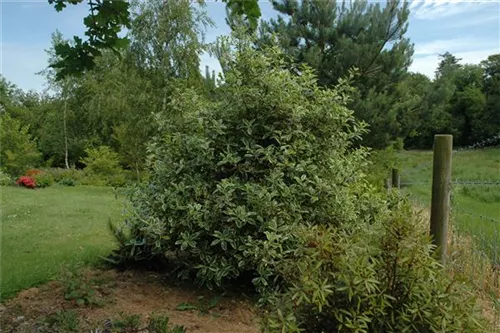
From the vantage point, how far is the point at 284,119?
3246 mm

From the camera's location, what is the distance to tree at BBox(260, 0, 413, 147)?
682cm

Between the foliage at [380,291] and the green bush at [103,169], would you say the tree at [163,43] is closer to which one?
the green bush at [103,169]

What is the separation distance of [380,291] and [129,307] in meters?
1.82

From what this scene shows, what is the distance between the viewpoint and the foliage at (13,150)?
15414 millimetres

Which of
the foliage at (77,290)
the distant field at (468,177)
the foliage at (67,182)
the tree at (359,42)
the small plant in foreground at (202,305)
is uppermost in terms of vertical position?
the tree at (359,42)

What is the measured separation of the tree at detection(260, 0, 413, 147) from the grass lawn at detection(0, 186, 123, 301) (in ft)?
13.1

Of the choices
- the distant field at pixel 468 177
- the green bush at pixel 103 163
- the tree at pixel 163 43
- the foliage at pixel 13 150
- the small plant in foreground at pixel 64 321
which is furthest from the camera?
the green bush at pixel 103 163

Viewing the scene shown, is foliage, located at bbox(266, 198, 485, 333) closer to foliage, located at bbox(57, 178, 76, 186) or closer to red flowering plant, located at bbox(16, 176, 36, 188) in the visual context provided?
red flowering plant, located at bbox(16, 176, 36, 188)

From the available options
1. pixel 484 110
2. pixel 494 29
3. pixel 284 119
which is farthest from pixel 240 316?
pixel 484 110

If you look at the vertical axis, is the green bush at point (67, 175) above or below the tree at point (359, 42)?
below

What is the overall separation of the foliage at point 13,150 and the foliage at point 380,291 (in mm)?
16172

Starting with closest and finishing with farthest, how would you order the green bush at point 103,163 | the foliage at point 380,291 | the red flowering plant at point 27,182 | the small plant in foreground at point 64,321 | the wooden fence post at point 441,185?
the foliage at point 380,291 → the small plant in foreground at point 64,321 → the wooden fence post at point 441,185 → the red flowering plant at point 27,182 → the green bush at point 103,163

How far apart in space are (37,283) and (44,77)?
19775 millimetres

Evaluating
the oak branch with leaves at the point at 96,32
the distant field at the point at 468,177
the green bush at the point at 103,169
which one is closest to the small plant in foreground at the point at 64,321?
the oak branch with leaves at the point at 96,32
